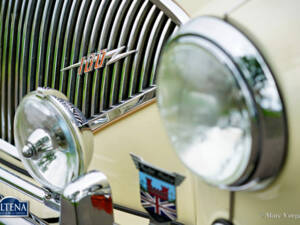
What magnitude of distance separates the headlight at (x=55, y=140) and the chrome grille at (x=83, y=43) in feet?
0.41

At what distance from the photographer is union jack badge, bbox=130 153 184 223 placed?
90cm

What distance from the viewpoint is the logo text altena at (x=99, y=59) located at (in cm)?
117

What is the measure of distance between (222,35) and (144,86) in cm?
49

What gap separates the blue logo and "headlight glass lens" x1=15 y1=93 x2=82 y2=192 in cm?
24

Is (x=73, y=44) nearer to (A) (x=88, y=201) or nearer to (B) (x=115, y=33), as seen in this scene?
(B) (x=115, y=33)

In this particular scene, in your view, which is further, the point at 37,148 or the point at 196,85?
the point at 37,148

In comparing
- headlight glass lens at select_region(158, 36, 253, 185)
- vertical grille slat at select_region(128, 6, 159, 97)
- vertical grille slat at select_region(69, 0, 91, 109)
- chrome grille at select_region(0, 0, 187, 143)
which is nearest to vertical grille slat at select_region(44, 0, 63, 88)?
chrome grille at select_region(0, 0, 187, 143)

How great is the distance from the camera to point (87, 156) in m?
1.11

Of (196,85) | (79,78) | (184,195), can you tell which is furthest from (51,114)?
(196,85)

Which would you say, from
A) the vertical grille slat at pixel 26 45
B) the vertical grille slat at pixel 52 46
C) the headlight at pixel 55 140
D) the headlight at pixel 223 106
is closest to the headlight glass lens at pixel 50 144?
the headlight at pixel 55 140

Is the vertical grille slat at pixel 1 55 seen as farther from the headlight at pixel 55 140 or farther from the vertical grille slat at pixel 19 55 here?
the headlight at pixel 55 140

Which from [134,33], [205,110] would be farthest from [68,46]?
[205,110]

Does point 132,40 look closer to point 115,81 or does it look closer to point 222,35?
point 115,81

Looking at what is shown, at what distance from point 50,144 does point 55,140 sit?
0.02 meters
